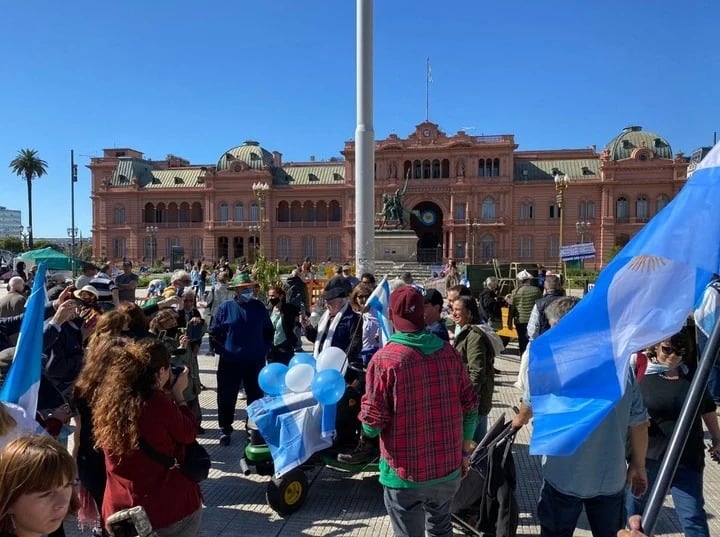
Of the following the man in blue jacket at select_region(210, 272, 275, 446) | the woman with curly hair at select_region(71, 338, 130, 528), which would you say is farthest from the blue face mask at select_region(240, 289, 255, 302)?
the woman with curly hair at select_region(71, 338, 130, 528)

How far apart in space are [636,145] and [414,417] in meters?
62.7

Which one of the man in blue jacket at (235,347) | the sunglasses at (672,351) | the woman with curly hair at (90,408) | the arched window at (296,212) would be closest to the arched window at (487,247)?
the arched window at (296,212)

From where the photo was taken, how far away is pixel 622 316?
7.79 feet

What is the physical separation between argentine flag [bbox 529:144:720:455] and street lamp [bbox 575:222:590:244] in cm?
5462

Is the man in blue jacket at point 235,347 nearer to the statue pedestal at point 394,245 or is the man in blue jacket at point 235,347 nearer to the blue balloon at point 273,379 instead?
the blue balloon at point 273,379

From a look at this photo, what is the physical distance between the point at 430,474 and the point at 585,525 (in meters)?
2.03

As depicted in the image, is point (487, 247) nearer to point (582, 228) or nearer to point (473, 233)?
point (473, 233)

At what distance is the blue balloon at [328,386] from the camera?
13.6ft

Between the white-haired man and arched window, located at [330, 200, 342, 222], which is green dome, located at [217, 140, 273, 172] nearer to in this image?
arched window, located at [330, 200, 342, 222]

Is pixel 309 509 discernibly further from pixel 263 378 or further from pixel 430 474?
pixel 430 474

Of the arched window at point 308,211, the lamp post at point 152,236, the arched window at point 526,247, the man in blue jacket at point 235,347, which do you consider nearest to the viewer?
the man in blue jacket at point 235,347

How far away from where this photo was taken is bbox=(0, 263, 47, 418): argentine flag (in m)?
3.15

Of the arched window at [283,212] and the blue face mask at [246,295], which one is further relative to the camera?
the arched window at [283,212]

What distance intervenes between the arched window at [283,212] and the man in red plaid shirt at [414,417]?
6167 cm
